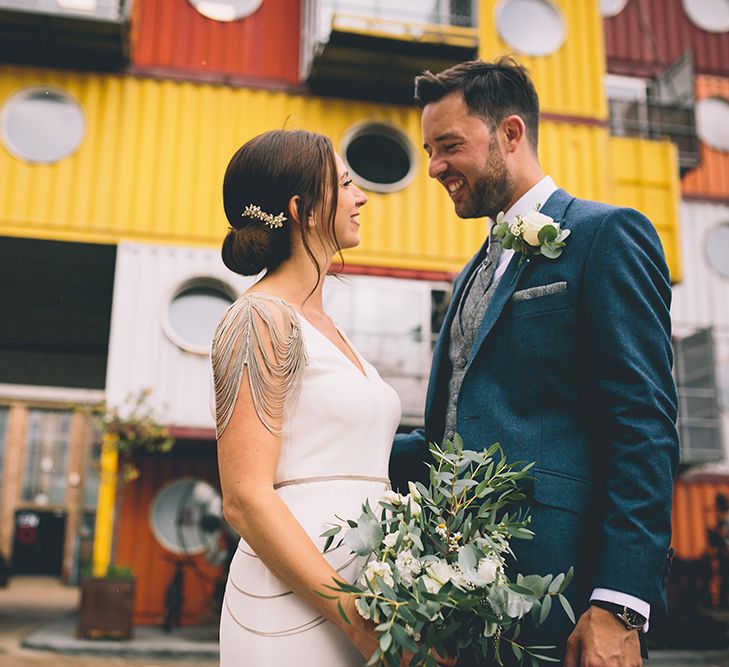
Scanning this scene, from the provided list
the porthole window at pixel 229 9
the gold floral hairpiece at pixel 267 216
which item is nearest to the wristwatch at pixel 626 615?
the gold floral hairpiece at pixel 267 216

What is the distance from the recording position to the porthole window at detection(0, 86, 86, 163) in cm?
1309

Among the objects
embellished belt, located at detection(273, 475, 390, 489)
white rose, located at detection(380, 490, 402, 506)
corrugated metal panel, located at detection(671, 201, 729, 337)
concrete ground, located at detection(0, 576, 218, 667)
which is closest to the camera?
white rose, located at detection(380, 490, 402, 506)

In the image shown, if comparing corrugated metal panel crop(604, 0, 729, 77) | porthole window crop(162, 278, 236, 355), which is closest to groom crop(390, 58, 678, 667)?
porthole window crop(162, 278, 236, 355)

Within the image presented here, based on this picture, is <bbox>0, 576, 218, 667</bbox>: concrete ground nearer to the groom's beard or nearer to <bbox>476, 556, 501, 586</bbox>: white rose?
the groom's beard

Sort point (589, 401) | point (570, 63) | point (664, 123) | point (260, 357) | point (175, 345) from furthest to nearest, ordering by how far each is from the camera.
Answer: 1. point (664, 123)
2. point (570, 63)
3. point (175, 345)
4. point (589, 401)
5. point (260, 357)

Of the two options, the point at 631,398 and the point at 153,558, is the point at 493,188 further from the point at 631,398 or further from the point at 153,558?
the point at 153,558

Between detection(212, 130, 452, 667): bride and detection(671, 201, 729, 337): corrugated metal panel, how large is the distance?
17017 millimetres

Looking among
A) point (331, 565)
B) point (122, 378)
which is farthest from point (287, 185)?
point (122, 378)

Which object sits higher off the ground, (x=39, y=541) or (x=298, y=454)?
(x=298, y=454)

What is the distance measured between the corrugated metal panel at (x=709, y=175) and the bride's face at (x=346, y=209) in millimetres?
18487

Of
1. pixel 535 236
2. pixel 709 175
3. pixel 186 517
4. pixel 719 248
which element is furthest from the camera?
pixel 709 175

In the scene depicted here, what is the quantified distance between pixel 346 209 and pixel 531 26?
44.1 ft

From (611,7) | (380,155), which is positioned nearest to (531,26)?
(380,155)

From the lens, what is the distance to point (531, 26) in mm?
14836
